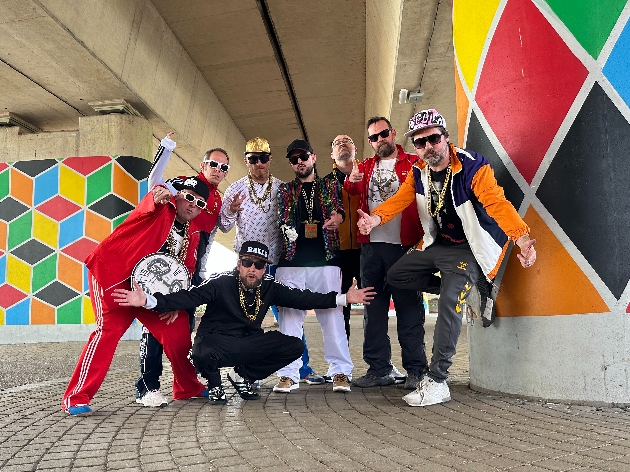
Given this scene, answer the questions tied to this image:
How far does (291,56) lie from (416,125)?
7.61 m

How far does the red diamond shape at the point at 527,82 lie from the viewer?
323 cm

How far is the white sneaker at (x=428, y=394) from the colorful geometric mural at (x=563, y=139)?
2.26 feet

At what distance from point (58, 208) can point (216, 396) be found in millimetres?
8159

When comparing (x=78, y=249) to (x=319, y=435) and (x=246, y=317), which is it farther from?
(x=319, y=435)

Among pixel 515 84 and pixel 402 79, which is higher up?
pixel 402 79

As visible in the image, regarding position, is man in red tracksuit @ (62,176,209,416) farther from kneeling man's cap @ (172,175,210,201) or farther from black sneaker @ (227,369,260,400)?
black sneaker @ (227,369,260,400)

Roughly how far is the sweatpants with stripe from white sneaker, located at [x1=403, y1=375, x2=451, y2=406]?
60.6 inches

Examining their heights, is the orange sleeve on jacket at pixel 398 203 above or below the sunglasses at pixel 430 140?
below

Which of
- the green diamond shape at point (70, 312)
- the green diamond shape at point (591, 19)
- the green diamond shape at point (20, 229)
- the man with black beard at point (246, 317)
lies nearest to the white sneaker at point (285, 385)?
the man with black beard at point (246, 317)

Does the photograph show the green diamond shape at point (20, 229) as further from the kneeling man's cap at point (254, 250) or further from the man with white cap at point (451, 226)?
the man with white cap at point (451, 226)

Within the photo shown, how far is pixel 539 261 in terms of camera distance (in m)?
3.38

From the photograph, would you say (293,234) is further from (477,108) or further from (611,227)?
(611,227)

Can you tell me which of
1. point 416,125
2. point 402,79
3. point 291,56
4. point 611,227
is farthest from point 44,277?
point 611,227

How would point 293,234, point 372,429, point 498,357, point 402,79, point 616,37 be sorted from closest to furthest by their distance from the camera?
point 372,429
point 616,37
point 498,357
point 293,234
point 402,79
